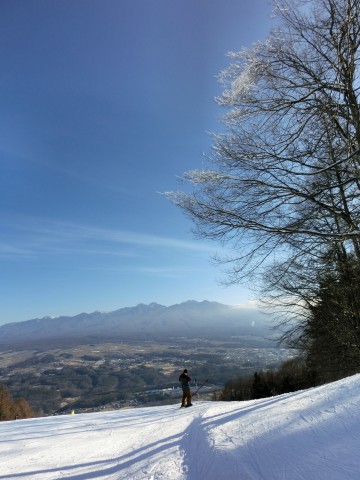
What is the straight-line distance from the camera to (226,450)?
4094 mm

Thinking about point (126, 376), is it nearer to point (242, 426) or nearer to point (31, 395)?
point (31, 395)

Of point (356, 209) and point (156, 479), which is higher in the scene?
point (356, 209)

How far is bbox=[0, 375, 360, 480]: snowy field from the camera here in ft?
9.83

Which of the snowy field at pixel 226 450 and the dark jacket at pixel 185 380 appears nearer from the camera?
the snowy field at pixel 226 450

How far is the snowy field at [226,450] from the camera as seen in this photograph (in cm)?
300

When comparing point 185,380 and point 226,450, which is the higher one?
point 185,380

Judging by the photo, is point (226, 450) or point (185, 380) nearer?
point (226, 450)

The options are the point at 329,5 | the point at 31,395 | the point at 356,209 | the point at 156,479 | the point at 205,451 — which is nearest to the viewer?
the point at 156,479

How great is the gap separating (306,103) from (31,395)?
89.3 meters

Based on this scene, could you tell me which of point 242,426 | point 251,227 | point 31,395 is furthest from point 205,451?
point 31,395

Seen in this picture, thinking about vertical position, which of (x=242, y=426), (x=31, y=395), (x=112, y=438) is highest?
(x=242, y=426)

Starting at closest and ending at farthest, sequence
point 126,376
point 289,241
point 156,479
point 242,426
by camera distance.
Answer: point 156,479 < point 242,426 < point 289,241 < point 126,376

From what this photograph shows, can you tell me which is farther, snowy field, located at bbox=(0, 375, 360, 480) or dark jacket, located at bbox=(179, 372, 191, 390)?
dark jacket, located at bbox=(179, 372, 191, 390)

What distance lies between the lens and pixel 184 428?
6.86 m
